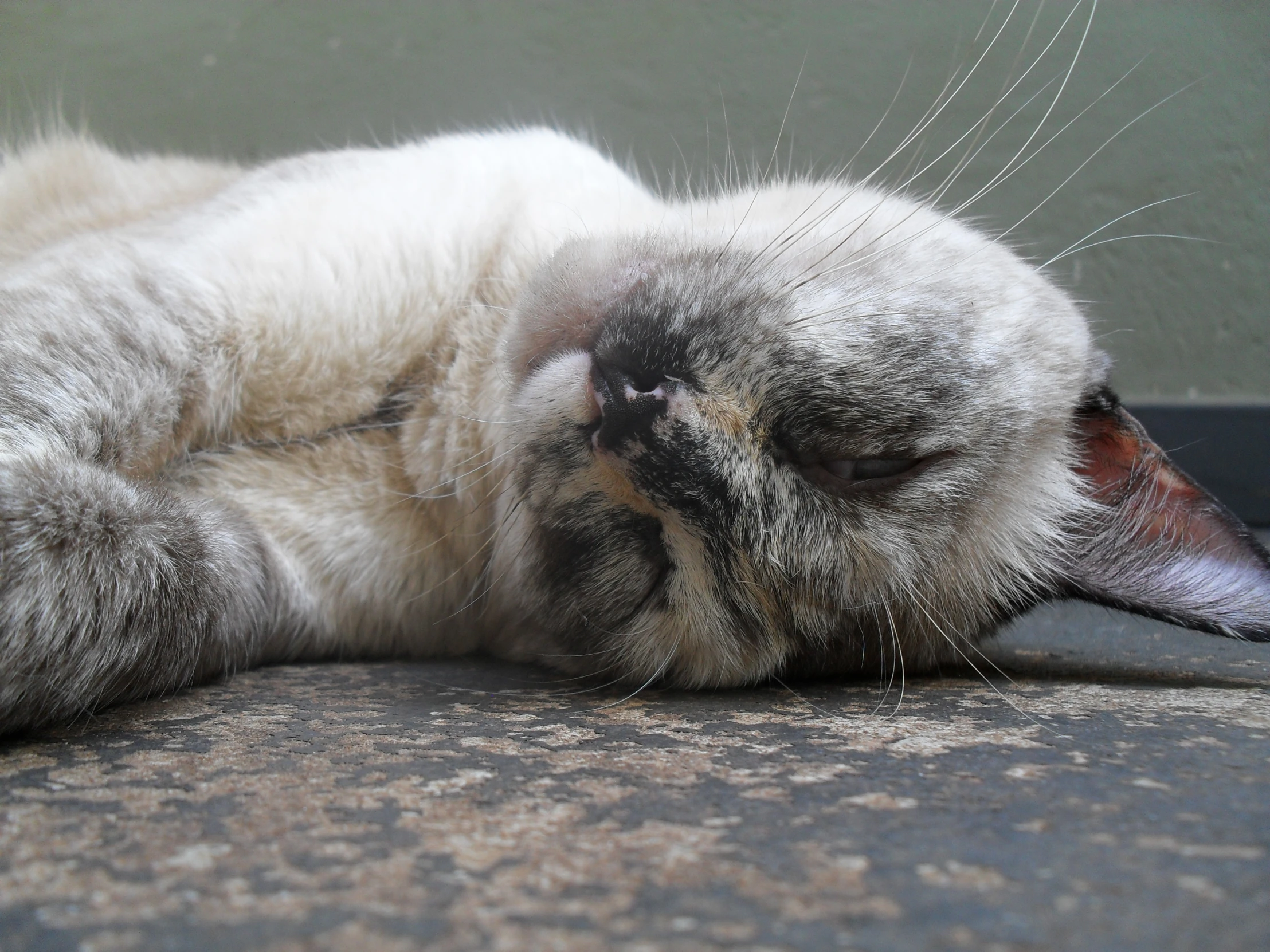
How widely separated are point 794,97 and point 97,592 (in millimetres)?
2855

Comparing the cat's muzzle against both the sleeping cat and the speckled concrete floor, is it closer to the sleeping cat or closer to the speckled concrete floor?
the sleeping cat

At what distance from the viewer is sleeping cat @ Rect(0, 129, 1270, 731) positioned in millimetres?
1422

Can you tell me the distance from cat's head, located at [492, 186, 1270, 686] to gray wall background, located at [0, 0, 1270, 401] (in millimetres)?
1624

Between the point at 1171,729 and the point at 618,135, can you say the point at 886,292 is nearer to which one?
the point at 1171,729

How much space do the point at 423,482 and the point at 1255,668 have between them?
1.67m

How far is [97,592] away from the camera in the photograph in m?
1.27

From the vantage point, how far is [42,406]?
1.43 meters

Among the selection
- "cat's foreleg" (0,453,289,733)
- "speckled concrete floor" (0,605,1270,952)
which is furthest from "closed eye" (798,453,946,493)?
"cat's foreleg" (0,453,289,733)

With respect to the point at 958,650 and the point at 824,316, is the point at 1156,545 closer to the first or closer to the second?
the point at 958,650

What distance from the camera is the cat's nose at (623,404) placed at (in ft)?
4.58

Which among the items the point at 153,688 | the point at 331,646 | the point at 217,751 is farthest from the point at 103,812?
the point at 331,646

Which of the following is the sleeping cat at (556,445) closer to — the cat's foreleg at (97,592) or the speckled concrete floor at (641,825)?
the cat's foreleg at (97,592)

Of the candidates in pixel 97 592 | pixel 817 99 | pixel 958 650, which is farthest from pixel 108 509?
pixel 817 99

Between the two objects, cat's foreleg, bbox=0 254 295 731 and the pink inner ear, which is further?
the pink inner ear
